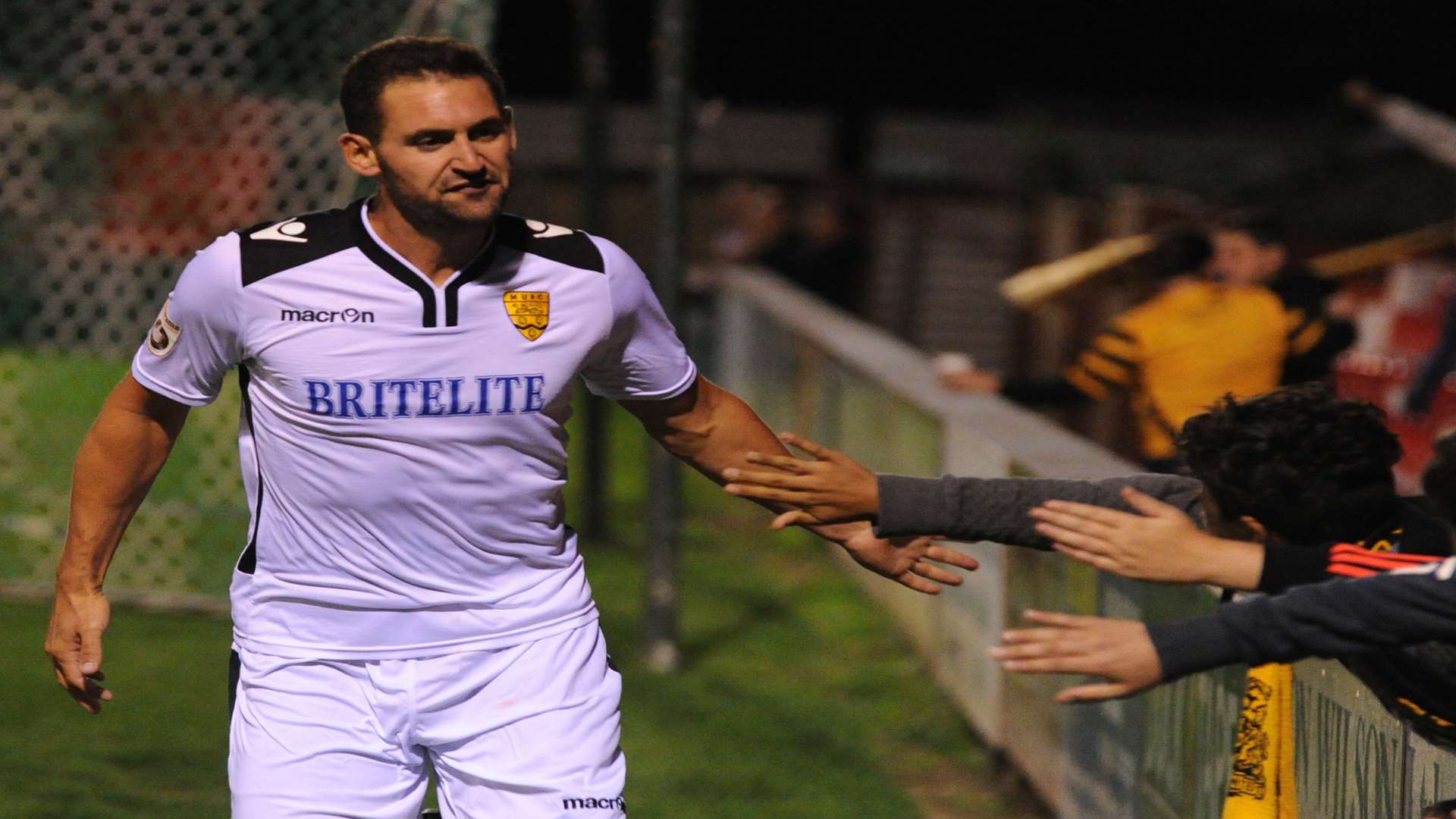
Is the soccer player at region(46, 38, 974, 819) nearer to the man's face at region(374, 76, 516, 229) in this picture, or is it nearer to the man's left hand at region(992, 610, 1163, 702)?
the man's face at region(374, 76, 516, 229)

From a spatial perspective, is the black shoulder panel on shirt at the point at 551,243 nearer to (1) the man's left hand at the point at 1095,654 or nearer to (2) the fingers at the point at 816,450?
(2) the fingers at the point at 816,450

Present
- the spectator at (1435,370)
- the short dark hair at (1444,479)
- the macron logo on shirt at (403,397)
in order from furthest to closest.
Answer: the spectator at (1435,370) < the macron logo on shirt at (403,397) < the short dark hair at (1444,479)

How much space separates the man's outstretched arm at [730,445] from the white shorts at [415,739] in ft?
1.94

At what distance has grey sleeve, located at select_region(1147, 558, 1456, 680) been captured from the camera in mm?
2650

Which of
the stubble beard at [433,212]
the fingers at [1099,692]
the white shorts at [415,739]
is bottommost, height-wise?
the white shorts at [415,739]

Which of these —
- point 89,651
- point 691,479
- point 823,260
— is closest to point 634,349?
point 89,651

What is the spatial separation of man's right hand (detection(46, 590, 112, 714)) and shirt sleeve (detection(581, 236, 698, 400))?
1.03m

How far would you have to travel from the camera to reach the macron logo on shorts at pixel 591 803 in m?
3.41

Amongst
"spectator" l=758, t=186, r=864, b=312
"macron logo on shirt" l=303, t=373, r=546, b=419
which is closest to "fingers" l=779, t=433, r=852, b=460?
"macron logo on shirt" l=303, t=373, r=546, b=419

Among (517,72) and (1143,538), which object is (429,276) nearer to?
(1143,538)

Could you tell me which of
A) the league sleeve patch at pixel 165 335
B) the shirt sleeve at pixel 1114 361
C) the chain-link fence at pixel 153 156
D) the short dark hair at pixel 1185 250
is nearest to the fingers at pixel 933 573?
the league sleeve patch at pixel 165 335

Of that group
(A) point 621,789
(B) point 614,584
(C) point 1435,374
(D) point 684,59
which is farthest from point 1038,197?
(A) point 621,789

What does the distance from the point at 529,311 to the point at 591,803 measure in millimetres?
902

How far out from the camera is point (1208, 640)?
2.73 m
